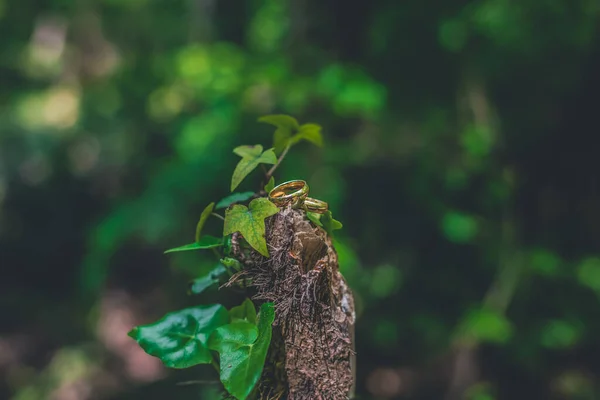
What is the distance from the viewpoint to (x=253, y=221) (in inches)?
26.8

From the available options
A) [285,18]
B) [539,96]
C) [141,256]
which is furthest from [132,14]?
[539,96]

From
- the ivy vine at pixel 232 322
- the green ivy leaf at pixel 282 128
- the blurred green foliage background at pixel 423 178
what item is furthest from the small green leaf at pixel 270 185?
the blurred green foliage background at pixel 423 178

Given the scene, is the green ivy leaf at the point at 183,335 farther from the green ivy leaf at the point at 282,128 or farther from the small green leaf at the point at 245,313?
the green ivy leaf at the point at 282,128

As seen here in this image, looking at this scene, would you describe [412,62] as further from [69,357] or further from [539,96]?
[69,357]

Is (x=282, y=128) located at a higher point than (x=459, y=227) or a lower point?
higher

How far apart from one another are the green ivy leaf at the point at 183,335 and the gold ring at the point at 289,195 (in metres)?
0.20

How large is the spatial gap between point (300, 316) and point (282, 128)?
1.09 ft

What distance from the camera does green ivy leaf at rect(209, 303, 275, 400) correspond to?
0.63 m

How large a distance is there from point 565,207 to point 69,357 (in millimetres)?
3762

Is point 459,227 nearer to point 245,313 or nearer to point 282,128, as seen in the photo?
point 282,128

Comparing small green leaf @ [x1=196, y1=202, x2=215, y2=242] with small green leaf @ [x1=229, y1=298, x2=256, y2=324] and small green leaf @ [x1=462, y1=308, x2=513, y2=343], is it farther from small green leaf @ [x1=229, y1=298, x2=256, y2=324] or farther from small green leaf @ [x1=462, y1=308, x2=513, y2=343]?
small green leaf @ [x1=462, y1=308, x2=513, y2=343]

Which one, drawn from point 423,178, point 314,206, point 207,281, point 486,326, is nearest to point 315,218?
point 314,206

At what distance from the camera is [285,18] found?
10.9 ft

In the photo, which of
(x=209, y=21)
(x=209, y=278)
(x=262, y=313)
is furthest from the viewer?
(x=209, y=21)
